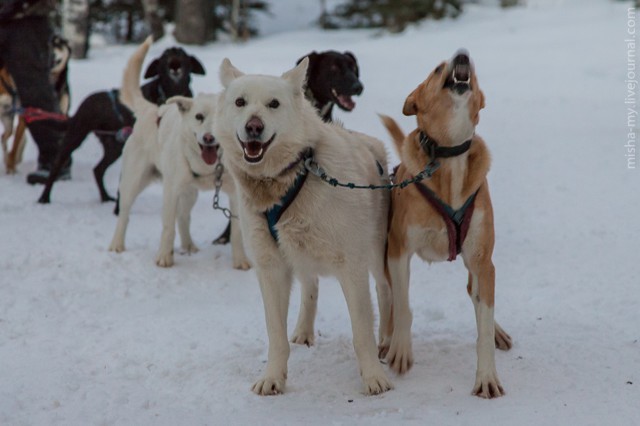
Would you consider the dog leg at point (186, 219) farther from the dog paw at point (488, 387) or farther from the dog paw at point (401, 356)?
the dog paw at point (488, 387)

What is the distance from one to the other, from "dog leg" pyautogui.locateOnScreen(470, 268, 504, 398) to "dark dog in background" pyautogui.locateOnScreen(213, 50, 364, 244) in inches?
108

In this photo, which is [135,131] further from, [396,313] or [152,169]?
[396,313]

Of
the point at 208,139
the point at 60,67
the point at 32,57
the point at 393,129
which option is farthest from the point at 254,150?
the point at 60,67

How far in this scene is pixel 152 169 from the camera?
6422 millimetres

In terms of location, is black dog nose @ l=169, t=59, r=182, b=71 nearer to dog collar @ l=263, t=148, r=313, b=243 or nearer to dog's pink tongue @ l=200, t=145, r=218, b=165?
dog's pink tongue @ l=200, t=145, r=218, b=165

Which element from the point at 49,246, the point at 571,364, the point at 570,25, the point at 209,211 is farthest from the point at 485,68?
the point at 571,364

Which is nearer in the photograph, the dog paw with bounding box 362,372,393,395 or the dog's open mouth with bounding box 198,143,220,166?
the dog paw with bounding box 362,372,393,395

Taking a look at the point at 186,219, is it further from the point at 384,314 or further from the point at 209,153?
the point at 384,314

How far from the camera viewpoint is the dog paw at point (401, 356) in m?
3.48

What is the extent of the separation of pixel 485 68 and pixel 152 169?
7472mm

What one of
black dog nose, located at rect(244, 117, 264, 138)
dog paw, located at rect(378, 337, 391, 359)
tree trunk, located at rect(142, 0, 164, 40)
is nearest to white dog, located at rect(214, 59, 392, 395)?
black dog nose, located at rect(244, 117, 264, 138)

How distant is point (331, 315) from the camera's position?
4.64 meters

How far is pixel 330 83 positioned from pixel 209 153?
3.63ft

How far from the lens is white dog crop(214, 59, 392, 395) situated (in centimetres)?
326
